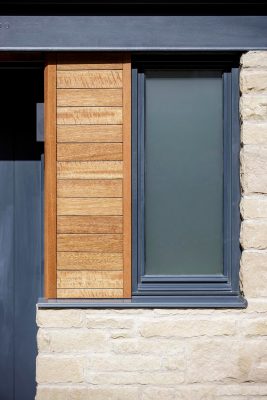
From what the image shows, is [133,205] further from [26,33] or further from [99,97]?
[26,33]

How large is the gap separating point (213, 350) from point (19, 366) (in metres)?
1.57

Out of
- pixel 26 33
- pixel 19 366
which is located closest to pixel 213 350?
pixel 19 366

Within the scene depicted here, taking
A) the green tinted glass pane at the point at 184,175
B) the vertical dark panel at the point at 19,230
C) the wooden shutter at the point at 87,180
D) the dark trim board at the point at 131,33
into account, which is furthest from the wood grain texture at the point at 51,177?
the green tinted glass pane at the point at 184,175

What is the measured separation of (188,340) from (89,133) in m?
1.64

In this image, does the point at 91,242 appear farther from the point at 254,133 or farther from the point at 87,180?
the point at 254,133

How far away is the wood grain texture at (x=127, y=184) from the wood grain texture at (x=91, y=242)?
7 centimetres

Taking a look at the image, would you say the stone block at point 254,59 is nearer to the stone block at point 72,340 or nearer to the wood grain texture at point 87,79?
the wood grain texture at point 87,79

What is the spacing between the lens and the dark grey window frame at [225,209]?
446 cm

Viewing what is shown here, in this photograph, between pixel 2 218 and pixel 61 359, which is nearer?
pixel 61 359

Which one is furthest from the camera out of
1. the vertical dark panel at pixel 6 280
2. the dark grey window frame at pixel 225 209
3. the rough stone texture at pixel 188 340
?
the vertical dark panel at pixel 6 280

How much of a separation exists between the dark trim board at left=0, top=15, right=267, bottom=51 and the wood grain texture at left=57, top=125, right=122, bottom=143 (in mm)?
553

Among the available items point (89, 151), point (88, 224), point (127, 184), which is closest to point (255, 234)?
point (127, 184)

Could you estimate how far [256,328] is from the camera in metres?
4.36

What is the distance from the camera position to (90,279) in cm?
443
